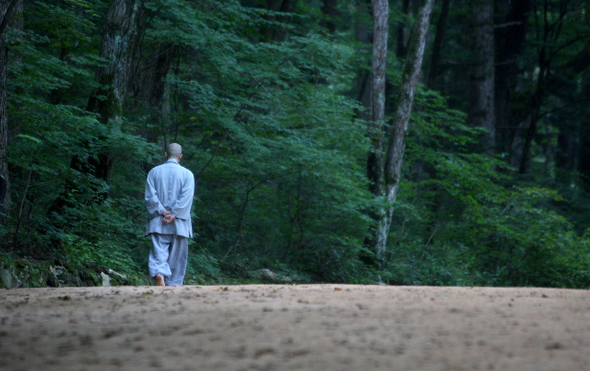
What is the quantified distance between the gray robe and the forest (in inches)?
50.4

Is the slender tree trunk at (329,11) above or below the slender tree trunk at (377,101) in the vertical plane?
above

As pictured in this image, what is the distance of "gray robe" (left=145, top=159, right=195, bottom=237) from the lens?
8.24 m

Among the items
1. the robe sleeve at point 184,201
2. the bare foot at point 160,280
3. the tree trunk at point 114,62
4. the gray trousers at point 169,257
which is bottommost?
the bare foot at point 160,280

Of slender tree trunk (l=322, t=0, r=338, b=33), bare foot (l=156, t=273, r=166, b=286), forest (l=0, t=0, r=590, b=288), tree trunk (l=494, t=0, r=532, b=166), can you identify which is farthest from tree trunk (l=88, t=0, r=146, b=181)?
tree trunk (l=494, t=0, r=532, b=166)

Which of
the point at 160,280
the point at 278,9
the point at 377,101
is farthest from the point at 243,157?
the point at 278,9

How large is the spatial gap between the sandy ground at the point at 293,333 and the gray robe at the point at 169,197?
2746mm

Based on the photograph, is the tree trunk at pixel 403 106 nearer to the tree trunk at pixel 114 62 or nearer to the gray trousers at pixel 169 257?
the tree trunk at pixel 114 62

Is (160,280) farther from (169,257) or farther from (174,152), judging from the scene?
(174,152)

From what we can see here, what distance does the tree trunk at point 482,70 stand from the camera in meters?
21.3

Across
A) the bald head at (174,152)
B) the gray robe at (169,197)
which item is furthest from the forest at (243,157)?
the bald head at (174,152)

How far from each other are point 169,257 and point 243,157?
215 inches

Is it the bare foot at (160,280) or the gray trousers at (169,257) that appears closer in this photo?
the bare foot at (160,280)

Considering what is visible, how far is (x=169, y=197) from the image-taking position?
→ 27.3 ft

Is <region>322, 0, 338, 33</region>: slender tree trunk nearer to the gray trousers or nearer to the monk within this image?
the monk
